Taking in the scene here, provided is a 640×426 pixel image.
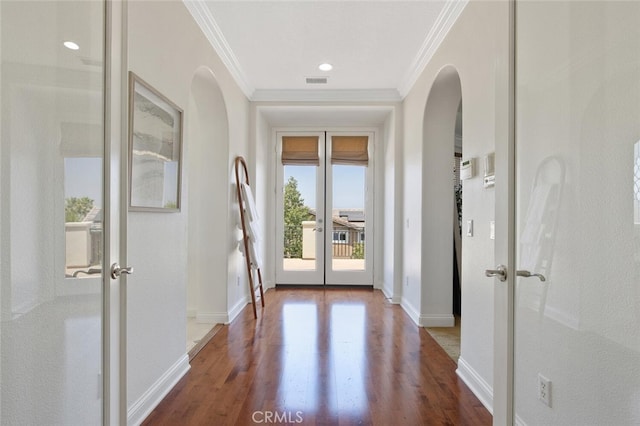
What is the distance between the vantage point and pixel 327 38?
3.32 meters

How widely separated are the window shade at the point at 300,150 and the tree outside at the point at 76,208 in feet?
14.8

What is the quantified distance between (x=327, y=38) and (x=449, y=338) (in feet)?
9.41

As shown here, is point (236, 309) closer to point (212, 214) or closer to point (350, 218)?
point (212, 214)

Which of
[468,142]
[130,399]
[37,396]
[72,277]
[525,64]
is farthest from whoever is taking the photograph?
[468,142]

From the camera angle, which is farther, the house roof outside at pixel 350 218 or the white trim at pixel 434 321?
the house roof outside at pixel 350 218

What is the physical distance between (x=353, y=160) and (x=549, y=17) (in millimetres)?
4466

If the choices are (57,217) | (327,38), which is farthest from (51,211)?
(327,38)

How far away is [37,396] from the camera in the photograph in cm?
116

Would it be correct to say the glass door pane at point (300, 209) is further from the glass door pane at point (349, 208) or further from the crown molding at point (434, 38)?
the crown molding at point (434, 38)

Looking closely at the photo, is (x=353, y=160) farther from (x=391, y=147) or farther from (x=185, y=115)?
(x=185, y=115)

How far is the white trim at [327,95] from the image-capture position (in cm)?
473

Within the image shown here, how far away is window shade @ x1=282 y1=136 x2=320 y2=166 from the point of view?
5781mm

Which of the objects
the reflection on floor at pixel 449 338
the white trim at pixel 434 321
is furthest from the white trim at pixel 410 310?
the reflection on floor at pixel 449 338

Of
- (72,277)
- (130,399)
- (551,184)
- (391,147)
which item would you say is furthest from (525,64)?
(391,147)
